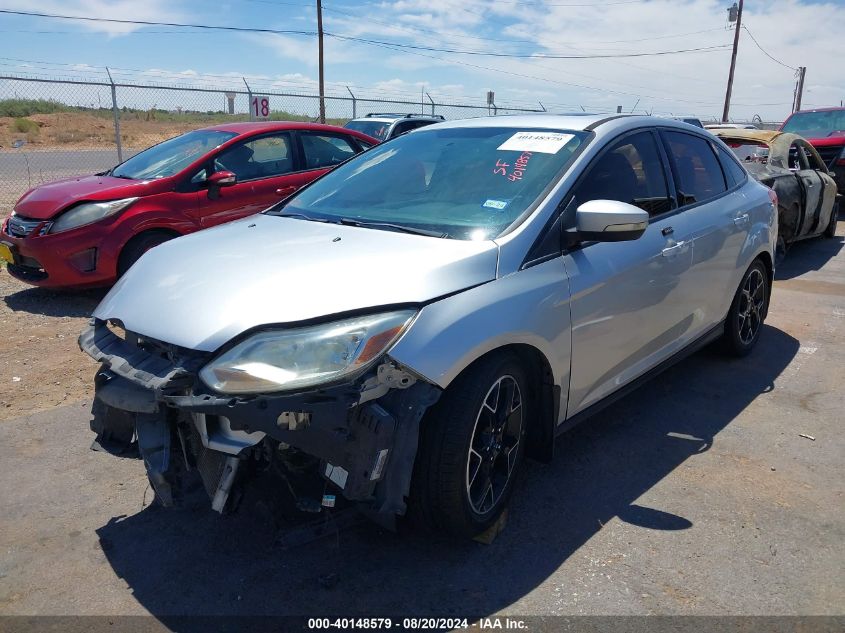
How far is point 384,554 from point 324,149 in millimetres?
5848

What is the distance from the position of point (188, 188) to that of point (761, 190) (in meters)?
5.00

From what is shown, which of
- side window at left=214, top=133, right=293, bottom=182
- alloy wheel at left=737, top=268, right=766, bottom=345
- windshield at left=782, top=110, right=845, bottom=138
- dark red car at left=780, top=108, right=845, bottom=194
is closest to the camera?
alloy wheel at left=737, top=268, right=766, bottom=345

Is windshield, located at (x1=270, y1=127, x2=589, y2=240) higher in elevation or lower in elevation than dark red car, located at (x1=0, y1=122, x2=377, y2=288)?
higher

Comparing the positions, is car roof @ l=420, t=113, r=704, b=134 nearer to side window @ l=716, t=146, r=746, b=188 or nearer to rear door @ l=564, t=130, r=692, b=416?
rear door @ l=564, t=130, r=692, b=416

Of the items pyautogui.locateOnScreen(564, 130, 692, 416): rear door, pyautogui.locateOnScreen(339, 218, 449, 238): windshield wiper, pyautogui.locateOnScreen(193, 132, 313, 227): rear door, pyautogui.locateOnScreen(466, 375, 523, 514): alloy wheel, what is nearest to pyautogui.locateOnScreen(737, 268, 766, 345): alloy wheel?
pyautogui.locateOnScreen(564, 130, 692, 416): rear door

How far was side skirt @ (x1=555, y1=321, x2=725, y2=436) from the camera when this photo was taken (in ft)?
11.1

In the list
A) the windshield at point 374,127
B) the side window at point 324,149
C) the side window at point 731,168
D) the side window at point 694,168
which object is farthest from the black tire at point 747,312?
the windshield at point 374,127

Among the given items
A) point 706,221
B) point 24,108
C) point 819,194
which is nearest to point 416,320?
point 706,221

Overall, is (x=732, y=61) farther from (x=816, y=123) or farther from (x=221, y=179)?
(x=221, y=179)

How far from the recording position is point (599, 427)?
4.15 meters

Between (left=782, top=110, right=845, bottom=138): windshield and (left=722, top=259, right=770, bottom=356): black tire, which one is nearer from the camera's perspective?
(left=722, top=259, right=770, bottom=356): black tire

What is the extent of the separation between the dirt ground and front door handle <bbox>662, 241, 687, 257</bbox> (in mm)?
3629

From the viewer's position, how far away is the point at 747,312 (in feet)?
17.0

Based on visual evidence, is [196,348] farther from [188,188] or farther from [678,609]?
[188,188]
